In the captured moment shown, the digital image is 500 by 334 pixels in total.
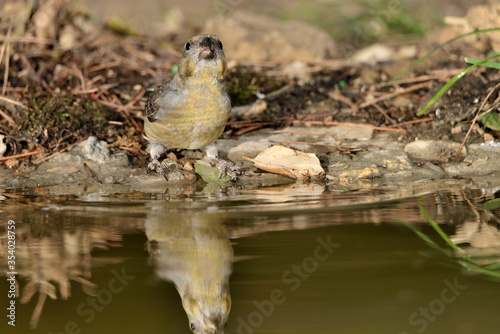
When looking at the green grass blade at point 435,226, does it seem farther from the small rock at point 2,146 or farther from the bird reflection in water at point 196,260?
the small rock at point 2,146

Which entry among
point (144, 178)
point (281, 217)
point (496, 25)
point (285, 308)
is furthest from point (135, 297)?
point (496, 25)

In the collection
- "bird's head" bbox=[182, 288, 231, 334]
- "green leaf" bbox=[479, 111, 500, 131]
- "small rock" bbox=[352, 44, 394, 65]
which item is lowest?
"bird's head" bbox=[182, 288, 231, 334]

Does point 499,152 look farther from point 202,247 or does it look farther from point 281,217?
point 202,247

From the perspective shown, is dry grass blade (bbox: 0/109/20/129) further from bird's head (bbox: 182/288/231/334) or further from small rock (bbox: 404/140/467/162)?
bird's head (bbox: 182/288/231/334)

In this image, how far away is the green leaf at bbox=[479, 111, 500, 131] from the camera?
17.5ft

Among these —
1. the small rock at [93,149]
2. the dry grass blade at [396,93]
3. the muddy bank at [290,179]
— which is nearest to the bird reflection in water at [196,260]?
the muddy bank at [290,179]

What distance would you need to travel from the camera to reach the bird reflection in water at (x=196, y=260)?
2.54 metres

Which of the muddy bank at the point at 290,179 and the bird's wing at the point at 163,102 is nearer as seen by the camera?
the muddy bank at the point at 290,179

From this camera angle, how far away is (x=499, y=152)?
5.06m

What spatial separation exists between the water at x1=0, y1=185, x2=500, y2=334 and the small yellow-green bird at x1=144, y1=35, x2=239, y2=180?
871 millimetres

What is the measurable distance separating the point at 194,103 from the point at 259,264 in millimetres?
2162

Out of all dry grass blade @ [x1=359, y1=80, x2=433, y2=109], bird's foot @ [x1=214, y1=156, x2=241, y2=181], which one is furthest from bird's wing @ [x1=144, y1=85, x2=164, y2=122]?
dry grass blade @ [x1=359, y1=80, x2=433, y2=109]

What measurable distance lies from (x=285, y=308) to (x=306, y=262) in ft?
1.52

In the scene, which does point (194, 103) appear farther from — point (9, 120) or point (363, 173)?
point (9, 120)
